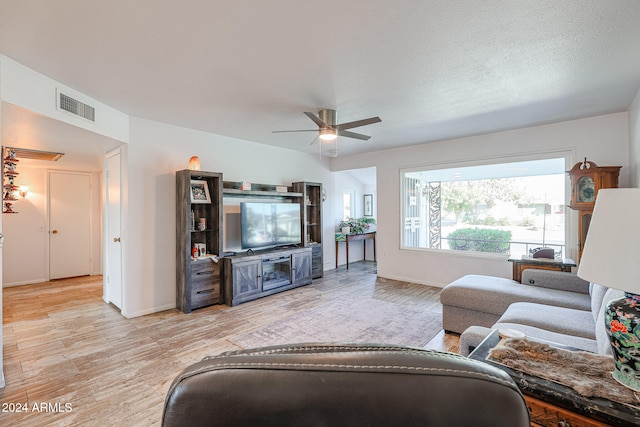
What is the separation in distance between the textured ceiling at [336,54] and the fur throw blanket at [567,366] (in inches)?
72.4

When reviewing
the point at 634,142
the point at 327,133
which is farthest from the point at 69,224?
the point at 634,142

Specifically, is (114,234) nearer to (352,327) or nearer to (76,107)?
(76,107)

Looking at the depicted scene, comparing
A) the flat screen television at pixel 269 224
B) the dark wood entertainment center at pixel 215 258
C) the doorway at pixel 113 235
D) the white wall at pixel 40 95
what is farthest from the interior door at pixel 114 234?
the flat screen television at pixel 269 224

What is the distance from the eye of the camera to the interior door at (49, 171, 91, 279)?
5473 mm

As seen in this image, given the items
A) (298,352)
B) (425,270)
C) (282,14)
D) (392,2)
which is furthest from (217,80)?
(425,270)

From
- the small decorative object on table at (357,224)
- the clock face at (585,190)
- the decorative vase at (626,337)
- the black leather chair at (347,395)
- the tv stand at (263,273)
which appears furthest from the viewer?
the small decorative object on table at (357,224)

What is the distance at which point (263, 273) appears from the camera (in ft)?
14.6

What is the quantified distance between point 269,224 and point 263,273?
797mm

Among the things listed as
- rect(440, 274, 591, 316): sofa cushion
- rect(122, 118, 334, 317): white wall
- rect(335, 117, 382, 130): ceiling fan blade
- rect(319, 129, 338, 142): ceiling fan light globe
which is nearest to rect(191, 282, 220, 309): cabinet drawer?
rect(122, 118, 334, 317): white wall

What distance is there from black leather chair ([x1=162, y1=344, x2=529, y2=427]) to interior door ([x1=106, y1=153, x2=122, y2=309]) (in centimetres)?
405

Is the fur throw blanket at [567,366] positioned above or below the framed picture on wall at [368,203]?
below

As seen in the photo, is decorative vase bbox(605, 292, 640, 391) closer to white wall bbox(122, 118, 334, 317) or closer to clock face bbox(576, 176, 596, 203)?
clock face bbox(576, 176, 596, 203)

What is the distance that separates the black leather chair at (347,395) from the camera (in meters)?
0.45

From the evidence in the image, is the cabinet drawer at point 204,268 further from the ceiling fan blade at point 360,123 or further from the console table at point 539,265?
the console table at point 539,265
